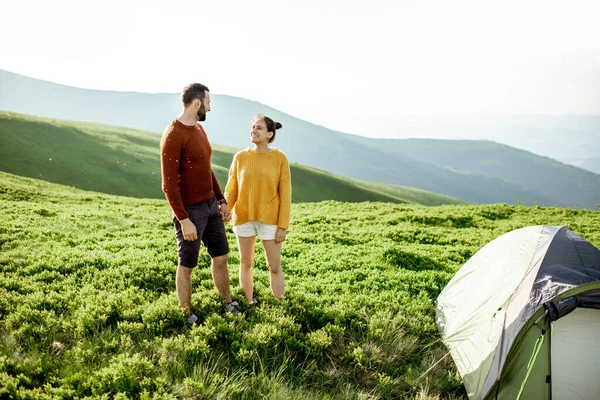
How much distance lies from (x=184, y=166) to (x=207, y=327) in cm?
267

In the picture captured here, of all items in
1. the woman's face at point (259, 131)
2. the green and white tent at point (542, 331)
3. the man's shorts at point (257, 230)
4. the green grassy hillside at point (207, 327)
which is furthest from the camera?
the man's shorts at point (257, 230)

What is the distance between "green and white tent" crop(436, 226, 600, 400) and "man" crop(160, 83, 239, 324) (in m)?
4.43

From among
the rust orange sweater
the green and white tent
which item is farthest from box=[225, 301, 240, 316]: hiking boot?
the green and white tent

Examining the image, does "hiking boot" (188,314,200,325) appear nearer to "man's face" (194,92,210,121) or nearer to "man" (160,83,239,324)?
"man" (160,83,239,324)

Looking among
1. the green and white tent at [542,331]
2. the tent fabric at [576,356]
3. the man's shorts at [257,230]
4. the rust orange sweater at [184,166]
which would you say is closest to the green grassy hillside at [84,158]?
the man's shorts at [257,230]

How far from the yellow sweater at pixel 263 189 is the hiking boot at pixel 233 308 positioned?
1642 millimetres

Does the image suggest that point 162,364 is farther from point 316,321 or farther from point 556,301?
point 556,301

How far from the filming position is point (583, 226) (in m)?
17.6

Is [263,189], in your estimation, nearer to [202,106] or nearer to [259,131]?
[259,131]

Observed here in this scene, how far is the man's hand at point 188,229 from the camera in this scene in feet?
18.5

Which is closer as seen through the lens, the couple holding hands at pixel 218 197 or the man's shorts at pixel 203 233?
the couple holding hands at pixel 218 197

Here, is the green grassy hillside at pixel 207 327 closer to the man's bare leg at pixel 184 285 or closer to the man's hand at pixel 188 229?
the man's bare leg at pixel 184 285

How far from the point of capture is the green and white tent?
213 inches

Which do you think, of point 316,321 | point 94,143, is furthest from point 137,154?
point 316,321
